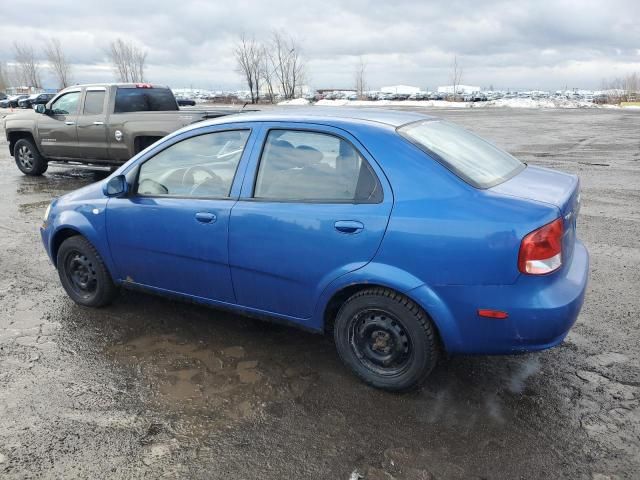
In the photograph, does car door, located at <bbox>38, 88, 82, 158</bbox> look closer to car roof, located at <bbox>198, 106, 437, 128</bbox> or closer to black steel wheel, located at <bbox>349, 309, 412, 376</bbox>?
car roof, located at <bbox>198, 106, 437, 128</bbox>

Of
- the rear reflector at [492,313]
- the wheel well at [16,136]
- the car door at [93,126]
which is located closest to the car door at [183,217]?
the rear reflector at [492,313]

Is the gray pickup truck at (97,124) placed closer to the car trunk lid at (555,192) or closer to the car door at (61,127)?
the car door at (61,127)

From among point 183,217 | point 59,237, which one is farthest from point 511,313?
point 59,237

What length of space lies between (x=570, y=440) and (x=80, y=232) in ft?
12.5

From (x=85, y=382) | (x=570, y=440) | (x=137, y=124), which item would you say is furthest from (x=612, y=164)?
(x=85, y=382)

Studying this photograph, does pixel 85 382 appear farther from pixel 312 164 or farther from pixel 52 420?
pixel 312 164

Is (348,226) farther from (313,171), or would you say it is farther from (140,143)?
(140,143)

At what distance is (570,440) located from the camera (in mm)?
2814

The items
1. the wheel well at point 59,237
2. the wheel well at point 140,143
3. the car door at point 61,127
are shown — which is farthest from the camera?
the car door at point 61,127

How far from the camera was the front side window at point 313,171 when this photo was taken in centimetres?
317

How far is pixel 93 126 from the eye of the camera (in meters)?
10.2

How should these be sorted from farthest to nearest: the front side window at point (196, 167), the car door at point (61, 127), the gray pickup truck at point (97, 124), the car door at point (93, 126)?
the car door at point (61, 127), the car door at point (93, 126), the gray pickup truck at point (97, 124), the front side window at point (196, 167)

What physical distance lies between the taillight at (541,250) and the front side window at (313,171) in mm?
848

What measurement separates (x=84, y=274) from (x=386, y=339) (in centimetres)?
276
